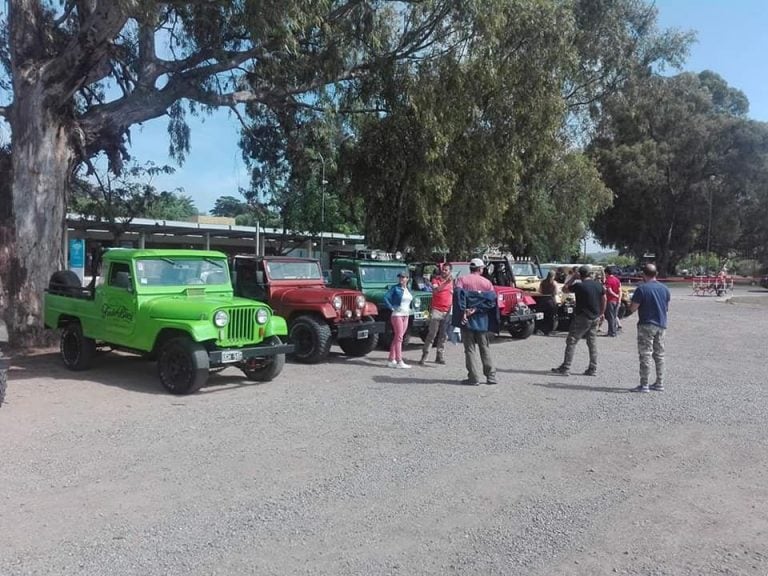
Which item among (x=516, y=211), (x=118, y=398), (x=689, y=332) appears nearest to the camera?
(x=118, y=398)

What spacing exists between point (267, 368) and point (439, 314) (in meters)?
3.48

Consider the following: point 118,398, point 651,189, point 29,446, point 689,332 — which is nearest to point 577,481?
point 29,446

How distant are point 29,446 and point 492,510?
455cm

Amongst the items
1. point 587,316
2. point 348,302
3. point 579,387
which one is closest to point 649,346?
point 579,387

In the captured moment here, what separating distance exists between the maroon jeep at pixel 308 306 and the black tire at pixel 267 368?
163 centimetres

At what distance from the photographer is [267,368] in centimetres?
1016

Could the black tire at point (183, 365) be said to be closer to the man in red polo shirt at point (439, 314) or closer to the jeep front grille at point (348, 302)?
the jeep front grille at point (348, 302)

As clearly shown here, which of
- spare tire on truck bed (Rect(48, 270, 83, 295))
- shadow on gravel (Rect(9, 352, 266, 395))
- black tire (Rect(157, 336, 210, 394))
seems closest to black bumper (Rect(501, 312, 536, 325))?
shadow on gravel (Rect(9, 352, 266, 395))

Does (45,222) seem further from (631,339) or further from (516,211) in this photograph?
(516,211)

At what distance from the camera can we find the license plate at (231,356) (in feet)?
29.7

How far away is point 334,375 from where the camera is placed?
10805mm

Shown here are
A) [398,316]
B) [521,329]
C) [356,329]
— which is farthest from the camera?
[521,329]

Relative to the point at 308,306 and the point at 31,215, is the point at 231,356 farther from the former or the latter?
the point at 31,215

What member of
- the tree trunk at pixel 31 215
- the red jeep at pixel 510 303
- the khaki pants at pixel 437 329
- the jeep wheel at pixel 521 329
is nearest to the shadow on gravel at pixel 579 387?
the khaki pants at pixel 437 329
